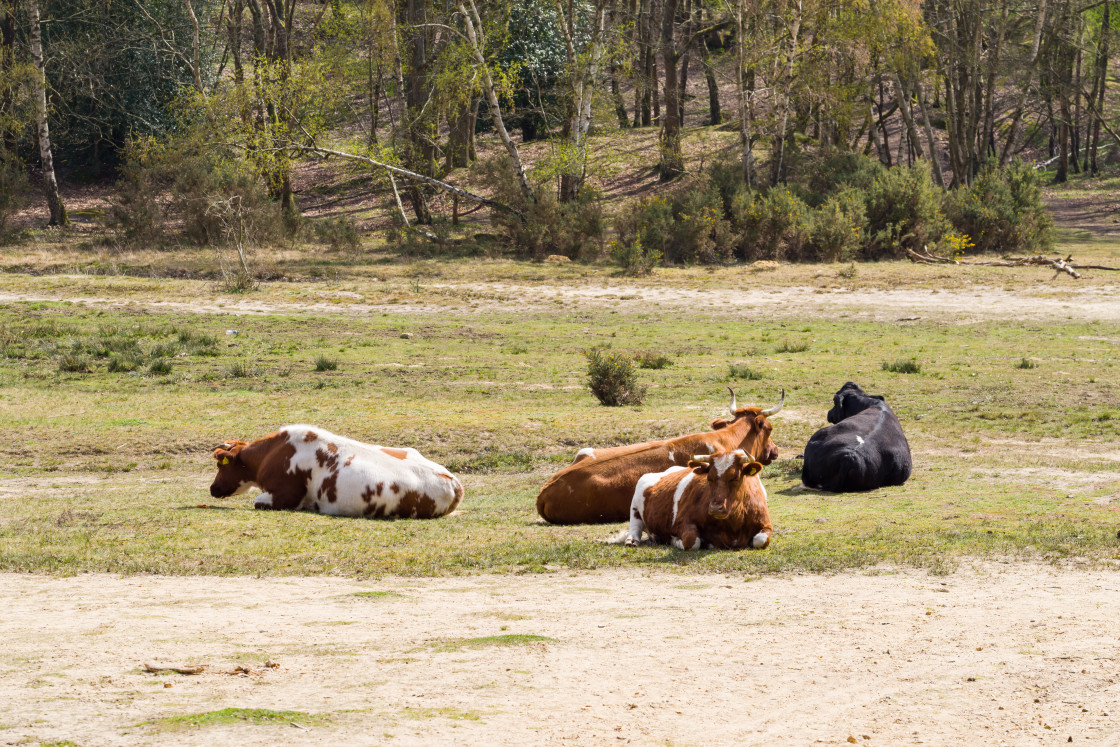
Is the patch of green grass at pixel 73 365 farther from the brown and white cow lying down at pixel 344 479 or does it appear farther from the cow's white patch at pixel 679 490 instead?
the cow's white patch at pixel 679 490

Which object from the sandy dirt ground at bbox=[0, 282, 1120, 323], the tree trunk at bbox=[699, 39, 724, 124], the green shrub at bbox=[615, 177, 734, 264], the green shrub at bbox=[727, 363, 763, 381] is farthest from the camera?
the tree trunk at bbox=[699, 39, 724, 124]

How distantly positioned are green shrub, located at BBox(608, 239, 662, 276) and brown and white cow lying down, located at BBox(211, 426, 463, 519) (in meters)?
25.9

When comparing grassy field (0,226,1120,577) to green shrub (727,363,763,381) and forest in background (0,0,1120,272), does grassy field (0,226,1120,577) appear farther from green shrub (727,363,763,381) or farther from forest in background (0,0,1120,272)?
forest in background (0,0,1120,272)

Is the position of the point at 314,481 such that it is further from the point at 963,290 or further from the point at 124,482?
the point at 963,290

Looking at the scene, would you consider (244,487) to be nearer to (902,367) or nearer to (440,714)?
(440,714)

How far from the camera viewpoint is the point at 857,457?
41.1 feet

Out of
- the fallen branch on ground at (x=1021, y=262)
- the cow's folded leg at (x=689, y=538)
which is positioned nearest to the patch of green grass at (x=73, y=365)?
the cow's folded leg at (x=689, y=538)

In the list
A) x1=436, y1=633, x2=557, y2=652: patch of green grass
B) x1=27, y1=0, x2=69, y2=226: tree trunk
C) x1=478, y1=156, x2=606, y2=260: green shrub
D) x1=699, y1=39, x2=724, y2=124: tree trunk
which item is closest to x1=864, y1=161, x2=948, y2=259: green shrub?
x1=478, y1=156, x2=606, y2=260: green shrub

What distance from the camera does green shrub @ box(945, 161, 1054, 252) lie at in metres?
41.4

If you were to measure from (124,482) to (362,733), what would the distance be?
31.1ft

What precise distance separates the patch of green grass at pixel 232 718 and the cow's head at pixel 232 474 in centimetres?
685

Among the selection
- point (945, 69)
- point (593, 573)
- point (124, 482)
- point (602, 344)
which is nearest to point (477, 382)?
point (602, 344)

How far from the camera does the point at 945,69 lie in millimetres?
49938

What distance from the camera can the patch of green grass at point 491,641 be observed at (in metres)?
6.77
